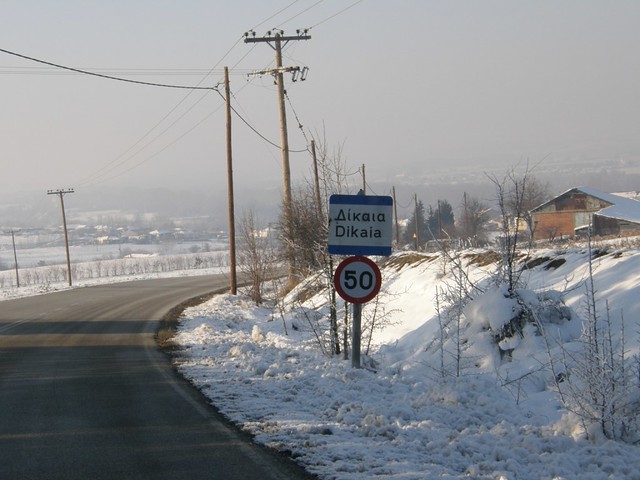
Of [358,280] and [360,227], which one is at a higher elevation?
[360,227]

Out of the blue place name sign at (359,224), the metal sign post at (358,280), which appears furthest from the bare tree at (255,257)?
the metal sign post at (358,280)

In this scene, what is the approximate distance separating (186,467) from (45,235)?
197 metres

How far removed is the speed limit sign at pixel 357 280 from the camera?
28.6 ft

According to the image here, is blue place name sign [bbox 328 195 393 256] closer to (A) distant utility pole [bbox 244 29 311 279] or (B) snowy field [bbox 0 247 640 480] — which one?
(B) snowy field [bbox 0 247 640 480]

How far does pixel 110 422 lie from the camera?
7852 millimetres

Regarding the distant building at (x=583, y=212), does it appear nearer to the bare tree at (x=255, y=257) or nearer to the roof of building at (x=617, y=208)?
the roof of building at (x=617, y=208)

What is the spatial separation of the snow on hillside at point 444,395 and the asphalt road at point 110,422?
42cm

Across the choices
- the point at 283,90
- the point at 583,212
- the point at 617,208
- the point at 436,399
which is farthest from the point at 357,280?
the point at 583,212

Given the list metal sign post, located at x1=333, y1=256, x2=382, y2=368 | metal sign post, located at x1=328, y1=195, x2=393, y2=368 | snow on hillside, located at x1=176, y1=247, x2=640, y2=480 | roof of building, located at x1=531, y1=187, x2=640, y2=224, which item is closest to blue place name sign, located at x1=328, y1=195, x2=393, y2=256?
metal sign post, located at x1=328, y1=195, x2=393, y2=368

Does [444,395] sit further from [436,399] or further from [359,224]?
[359,224]

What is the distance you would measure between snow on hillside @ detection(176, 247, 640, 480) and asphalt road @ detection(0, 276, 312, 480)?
0.42 meters

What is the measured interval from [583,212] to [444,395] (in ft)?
166

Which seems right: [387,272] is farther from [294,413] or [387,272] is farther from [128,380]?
[294,413]

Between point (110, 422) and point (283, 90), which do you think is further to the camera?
point (283, 90)
